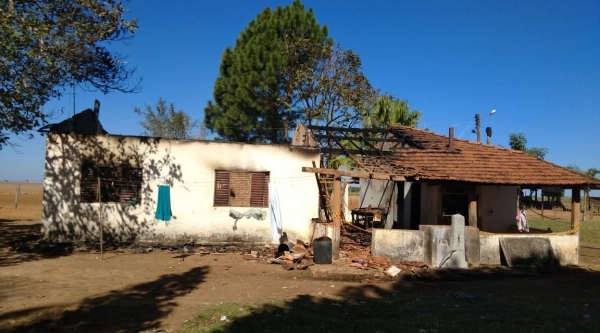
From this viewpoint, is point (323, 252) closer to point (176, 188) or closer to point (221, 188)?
point (221, 188)

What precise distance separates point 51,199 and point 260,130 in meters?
13.0

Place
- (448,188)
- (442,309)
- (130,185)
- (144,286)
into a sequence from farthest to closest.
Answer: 1. (448,188)
2. (130,185)
3. (144,286)
4. (442,309)

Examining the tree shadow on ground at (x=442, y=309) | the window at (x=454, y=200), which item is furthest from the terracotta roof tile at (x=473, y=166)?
the tree shadow on ground at (x=442, y=309)

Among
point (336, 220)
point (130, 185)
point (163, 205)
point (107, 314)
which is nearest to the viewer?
point (107, 314)

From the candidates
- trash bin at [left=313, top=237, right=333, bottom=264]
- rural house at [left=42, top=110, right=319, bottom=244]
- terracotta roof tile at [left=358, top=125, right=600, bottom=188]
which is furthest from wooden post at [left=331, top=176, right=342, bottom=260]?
rural house at [left=42, top=110, right=319, bottom=244]

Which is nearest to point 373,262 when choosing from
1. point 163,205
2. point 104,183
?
point 163,205

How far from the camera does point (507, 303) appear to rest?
8312 mm

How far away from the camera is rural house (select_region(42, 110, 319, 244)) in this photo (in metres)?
13.4

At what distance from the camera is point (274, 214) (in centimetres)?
1395

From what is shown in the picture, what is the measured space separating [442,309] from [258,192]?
8.07m

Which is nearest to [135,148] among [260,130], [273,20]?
[260,130]

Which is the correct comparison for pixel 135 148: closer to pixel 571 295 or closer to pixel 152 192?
pixel 152 192

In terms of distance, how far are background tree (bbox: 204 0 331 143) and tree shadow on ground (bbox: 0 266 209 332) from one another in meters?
15.6

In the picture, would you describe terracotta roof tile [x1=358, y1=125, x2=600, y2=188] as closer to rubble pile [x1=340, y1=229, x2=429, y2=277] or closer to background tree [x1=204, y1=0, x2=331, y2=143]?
rubble pile [x1=340, y1=229, x2=429, y2=277]
